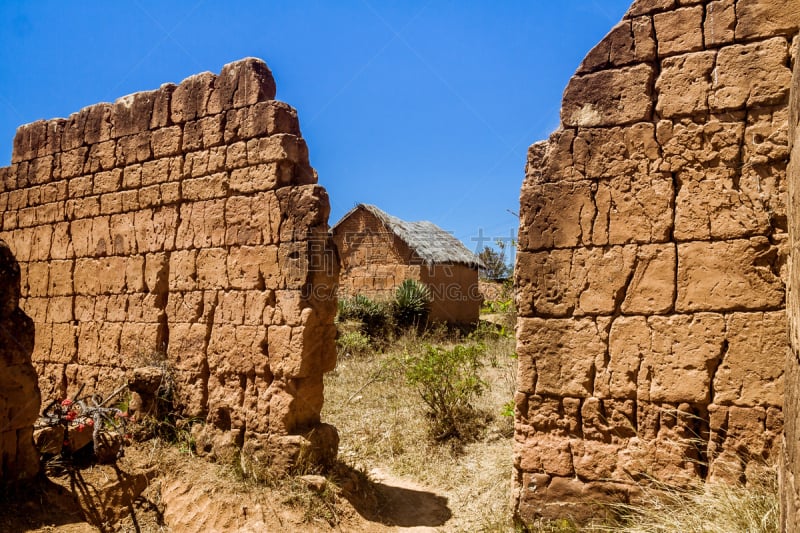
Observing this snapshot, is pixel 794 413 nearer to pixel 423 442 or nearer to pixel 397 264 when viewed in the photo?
pixel 423 442

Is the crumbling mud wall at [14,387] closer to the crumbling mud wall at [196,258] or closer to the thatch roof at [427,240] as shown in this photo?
the crumbling mud wall at [196,258]

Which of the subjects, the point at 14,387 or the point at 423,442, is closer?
the point at 14,387

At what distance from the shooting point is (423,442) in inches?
263

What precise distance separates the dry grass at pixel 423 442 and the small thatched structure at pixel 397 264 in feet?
15.9

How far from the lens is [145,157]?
251 inches

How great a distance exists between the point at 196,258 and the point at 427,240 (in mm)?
10654

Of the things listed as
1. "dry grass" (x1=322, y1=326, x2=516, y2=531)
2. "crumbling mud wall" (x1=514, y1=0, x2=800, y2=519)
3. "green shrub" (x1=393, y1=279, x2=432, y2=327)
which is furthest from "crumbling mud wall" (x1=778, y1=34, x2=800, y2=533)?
"green shrub" (x1=393, y1=279, x2=432, y2=327)

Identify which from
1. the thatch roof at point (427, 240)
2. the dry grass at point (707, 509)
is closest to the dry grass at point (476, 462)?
the dry grass at point (707, 509)

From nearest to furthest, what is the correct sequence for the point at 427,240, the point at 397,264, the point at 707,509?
the point at 707,509 < the point at 397,264 < the point at 427,240

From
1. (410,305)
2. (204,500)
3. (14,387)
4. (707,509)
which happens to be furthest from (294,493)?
(410,305)

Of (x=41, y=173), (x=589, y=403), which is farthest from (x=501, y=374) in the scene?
(x=41, y=173)

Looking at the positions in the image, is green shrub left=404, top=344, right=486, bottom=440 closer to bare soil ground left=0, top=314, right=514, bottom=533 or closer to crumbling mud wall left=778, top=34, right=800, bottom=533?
bare soil ground left=0, top=314, right=514, bottom=533

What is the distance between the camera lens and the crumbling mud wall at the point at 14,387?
3.96 meters

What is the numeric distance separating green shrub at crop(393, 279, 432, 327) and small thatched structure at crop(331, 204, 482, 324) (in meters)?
0.62
